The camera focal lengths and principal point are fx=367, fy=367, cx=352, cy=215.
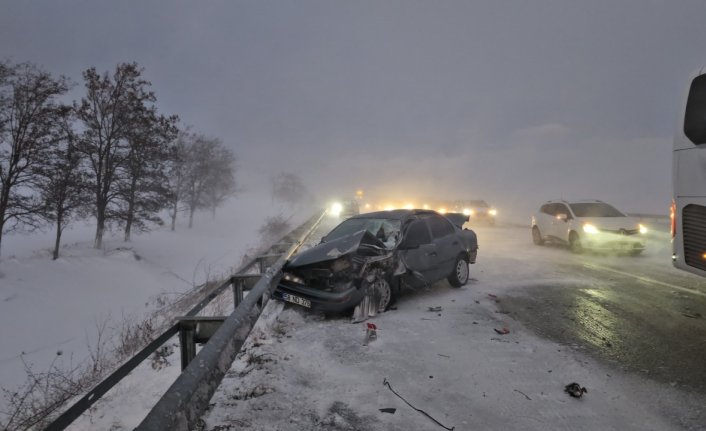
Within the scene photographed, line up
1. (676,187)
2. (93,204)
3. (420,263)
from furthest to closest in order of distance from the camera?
1. (93,204)
2. (420,263)
3. (676,187)

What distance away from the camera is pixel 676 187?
15.4ft

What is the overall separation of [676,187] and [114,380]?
6.24 meters

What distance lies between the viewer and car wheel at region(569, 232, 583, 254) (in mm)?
11836

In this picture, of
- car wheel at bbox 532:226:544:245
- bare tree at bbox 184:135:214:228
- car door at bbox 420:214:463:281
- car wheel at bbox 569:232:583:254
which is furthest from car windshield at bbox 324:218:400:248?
bare tree at bbox 184:135:214:228

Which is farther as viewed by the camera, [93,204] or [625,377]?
[93,204]

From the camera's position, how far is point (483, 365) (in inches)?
159

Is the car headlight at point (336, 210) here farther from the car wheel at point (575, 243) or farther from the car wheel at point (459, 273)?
the car wheel at point (459, 273)

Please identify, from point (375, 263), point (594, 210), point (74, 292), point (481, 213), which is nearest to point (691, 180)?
point (375, 263)

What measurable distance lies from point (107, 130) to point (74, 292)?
11996 mm

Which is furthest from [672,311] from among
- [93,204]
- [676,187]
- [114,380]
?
[93,204]

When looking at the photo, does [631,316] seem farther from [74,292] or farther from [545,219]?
[74,292]

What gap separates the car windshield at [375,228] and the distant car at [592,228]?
7956 millimetres

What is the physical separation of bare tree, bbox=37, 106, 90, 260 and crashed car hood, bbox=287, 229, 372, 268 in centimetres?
1787

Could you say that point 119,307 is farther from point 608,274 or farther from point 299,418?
point 608,274
